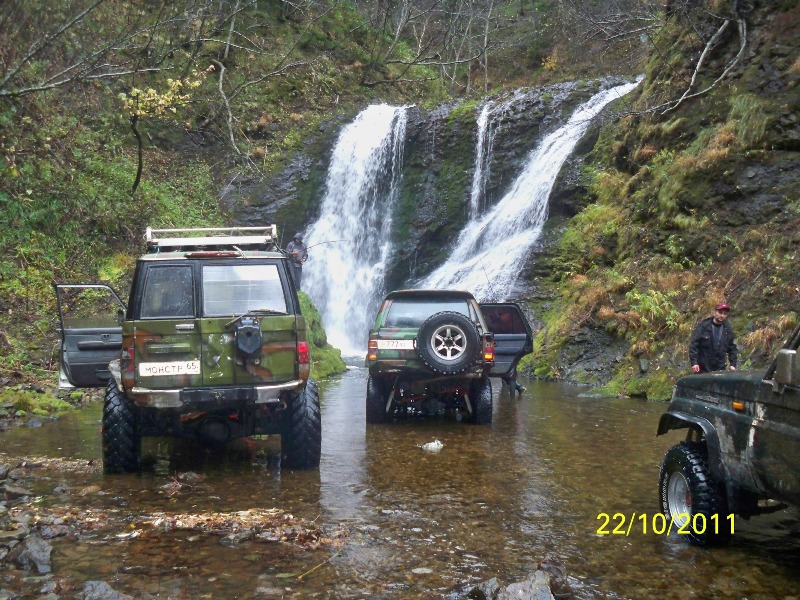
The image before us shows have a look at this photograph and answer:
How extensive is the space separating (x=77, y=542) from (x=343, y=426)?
570 cm

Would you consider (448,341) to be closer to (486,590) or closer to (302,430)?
(302,430)

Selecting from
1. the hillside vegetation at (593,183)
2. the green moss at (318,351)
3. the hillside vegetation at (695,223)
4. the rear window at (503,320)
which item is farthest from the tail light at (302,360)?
the green moss at (318,351)

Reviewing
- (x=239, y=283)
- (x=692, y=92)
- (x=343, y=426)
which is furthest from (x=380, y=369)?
(x=692, y=92)

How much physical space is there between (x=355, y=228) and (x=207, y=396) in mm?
21584

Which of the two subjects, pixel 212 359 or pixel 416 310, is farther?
pixel 416 310

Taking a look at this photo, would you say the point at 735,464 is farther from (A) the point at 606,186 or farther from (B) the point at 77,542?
(A) the point at 606,186

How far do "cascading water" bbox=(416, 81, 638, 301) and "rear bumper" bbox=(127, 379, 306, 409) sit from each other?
14747mm

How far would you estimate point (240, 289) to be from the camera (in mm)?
7785

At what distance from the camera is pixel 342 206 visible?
95.2 ft

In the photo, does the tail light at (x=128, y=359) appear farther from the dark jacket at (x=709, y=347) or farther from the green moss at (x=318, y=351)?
the green moss at (x=318, y=351)

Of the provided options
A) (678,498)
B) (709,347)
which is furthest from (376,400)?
(678,498)

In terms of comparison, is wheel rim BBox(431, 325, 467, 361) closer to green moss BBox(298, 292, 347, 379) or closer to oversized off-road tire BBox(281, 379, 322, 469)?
oversized off-road tire BBox(281, 379, 322, 469)

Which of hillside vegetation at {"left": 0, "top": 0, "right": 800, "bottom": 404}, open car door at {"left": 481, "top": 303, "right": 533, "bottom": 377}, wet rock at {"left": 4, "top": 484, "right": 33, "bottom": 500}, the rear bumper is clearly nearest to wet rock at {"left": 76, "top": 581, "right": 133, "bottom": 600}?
wet rock at {"left": 4, "top": 484, "right": 33, "bottom": 500}

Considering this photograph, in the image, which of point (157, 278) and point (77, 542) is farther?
point (157, 278)
